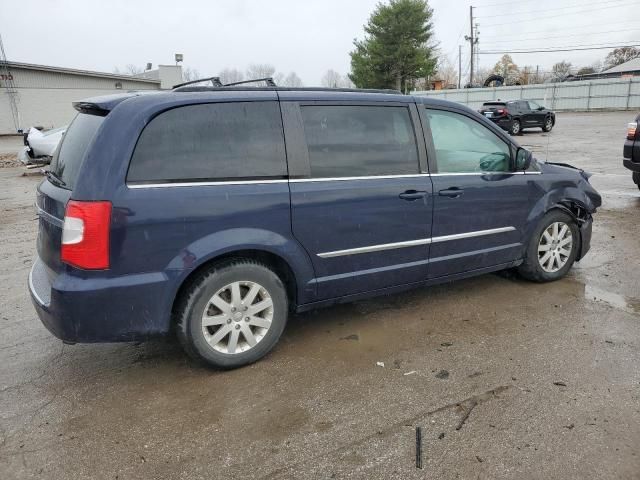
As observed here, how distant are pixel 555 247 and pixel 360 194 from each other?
2333mm

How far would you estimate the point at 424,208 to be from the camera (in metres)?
3.79

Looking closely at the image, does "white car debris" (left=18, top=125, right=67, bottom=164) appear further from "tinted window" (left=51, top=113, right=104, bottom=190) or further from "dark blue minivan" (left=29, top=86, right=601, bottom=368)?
"dark blue minivan" (left=29, top=86, right=601, bottom=368)

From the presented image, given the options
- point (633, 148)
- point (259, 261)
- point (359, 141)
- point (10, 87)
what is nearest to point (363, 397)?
point (259, 261)

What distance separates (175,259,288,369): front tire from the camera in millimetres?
3059

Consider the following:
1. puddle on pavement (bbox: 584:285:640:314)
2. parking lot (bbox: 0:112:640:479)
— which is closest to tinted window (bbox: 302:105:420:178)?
parking lot (bbox: 0:112:640:479)

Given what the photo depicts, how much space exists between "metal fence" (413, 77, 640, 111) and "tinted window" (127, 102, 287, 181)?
1324 inches

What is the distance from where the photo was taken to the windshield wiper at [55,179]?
3054 millimetres

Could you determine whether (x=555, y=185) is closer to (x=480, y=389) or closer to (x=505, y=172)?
(x=505, y=172)

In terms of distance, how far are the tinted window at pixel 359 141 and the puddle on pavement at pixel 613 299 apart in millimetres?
2114

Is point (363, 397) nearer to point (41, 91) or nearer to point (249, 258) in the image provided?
point (249, 258)

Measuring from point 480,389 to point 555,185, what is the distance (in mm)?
2429

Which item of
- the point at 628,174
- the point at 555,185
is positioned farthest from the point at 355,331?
the point at 628,174

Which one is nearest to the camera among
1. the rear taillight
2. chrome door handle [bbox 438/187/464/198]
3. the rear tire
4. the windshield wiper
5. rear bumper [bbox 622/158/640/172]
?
the rear taillight

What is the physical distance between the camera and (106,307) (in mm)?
2826
